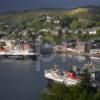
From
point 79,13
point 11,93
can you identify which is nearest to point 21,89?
point 11,93

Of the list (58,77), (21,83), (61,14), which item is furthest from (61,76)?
(61,14)

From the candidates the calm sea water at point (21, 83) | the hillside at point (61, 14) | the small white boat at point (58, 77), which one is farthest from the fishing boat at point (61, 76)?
the hillside at point (61, 14)

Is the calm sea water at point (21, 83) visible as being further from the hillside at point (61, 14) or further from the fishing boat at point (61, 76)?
the hillside at point (61, 14)

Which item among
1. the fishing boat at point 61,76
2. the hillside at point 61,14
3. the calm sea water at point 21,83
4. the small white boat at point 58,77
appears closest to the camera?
the calm sea water at point 21,83

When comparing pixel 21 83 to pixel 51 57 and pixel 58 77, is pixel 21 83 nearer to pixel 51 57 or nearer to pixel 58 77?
pixel 58 77

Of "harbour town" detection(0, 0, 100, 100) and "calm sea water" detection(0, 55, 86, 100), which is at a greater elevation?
"harbour town" detection(0, 0, 100, 100)

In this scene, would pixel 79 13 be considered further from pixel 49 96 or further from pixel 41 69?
pixel 49 96

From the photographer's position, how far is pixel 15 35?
37.9m

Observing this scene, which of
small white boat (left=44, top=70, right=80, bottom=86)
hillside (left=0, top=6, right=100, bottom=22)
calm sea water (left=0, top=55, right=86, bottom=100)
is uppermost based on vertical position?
hillside (left=0, top=6, right=100, bottom=22)

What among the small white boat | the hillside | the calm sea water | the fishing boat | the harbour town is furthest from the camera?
the hillside

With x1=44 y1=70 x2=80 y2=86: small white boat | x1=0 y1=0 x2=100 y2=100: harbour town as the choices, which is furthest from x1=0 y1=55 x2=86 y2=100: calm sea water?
x1=44 y1=70 x2=80 y2=86: small white boat

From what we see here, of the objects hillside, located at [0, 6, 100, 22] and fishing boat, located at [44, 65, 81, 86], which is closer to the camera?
fishing boat, located at [44, 65, 81, 86]

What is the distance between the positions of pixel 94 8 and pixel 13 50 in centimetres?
2478

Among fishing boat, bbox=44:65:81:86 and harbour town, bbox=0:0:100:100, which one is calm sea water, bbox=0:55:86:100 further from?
fishing boat, bbox=44:65:81:86
